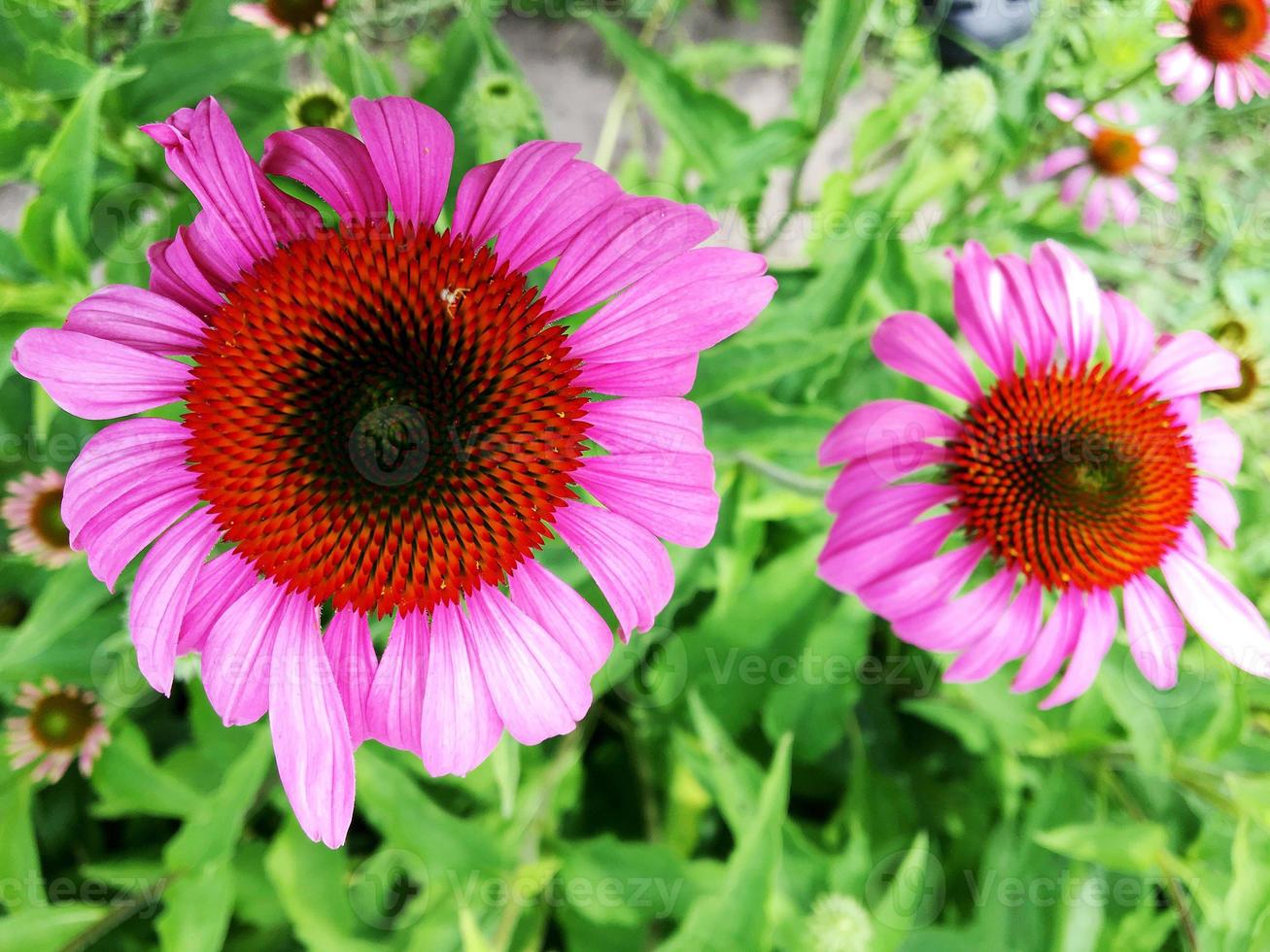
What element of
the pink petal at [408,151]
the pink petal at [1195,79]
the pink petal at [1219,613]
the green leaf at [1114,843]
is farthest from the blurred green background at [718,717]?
the pink petal at [408,151]

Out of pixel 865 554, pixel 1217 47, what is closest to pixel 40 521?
pixel 865 554

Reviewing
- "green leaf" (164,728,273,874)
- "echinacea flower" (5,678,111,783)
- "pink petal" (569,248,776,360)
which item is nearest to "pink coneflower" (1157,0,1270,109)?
"pink petal" (569,248,776,360)

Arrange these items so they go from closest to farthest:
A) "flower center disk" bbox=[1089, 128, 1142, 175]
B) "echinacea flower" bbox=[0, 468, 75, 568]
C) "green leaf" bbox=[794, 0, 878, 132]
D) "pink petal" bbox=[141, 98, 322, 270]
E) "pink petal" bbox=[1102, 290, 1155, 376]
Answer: "pink petal" bbox=[141, 98, 322, 270] < "pink petal" bbox=[1102, 290, 1155, 376] < "green leaf" bbox=[794, 0, 878, 132] < "echinacea flower" bbox=[0, 468, 75, 568] < "flower center disk" bbox=[1089, 128, 1142, 175]

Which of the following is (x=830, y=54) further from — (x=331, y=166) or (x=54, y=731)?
(x=54, y=731)

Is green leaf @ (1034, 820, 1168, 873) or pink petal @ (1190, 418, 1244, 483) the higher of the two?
pink petal @ (1190, 418, 1244, 483)

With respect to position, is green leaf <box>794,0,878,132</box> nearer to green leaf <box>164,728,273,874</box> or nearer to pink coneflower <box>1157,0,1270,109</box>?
pink coneflower <box>1157,0,1270,109</box>

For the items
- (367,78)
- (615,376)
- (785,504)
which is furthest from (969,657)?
(367,78)

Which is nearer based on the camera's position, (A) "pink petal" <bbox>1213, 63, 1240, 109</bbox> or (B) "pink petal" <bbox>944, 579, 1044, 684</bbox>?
(B) "pink petal" <bbox>944, 579, 1044, 684</bbox>

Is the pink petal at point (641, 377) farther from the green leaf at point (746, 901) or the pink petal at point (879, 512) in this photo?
the green leaf at point (746, 901)
